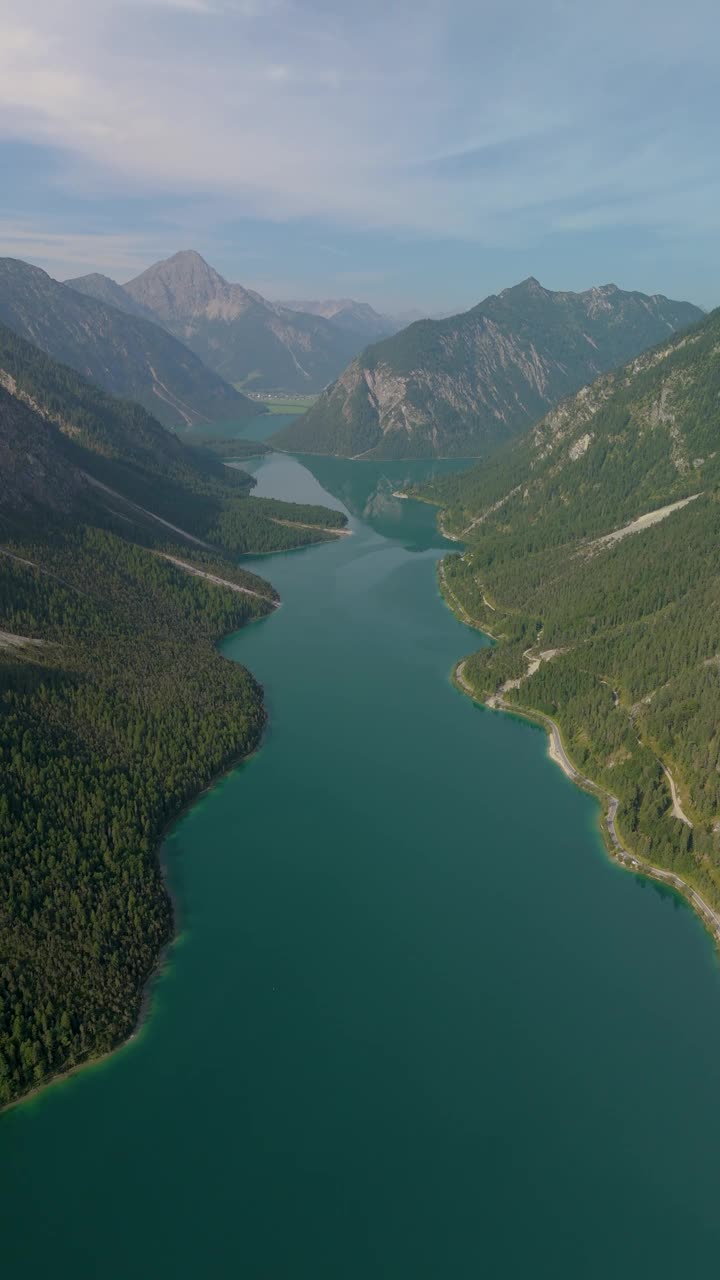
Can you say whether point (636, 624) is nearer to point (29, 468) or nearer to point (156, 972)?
point (156, 972)

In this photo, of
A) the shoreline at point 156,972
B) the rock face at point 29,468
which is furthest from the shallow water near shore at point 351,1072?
the rock face at point 29,468

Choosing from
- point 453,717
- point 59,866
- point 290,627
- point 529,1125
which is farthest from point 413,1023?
point 290,627

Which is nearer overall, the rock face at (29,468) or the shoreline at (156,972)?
the shoreline at (156,972)

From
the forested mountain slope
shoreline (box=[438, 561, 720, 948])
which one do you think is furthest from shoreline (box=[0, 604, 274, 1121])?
shoreline (box=[438, 561, 720, 948])

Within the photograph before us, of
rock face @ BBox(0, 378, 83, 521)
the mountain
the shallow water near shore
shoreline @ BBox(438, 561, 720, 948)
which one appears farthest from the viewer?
rock face @ BBox(0, 378, 83, 521)

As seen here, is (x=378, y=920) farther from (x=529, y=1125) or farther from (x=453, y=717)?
(x=453, y=717)

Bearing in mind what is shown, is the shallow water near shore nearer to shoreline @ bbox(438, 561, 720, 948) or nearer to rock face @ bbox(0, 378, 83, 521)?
shoreline @ bbox(438, 561, 720, 948)

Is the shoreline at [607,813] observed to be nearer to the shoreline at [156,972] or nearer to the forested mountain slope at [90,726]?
the forested mountain slope at [90,726]
